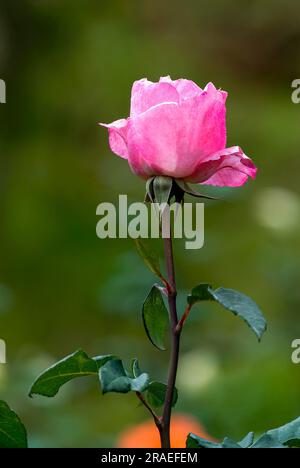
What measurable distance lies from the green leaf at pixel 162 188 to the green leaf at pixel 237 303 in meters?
0.05

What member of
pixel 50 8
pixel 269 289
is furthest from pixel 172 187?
pixel 50 8

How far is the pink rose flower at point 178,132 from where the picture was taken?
1.32ft

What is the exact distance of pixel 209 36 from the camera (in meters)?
2.86

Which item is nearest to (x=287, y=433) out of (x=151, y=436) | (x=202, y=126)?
(x=202, y=126)

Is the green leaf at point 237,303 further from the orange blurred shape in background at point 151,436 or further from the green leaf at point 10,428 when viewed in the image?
the orange blurred shape in background at point 151,436

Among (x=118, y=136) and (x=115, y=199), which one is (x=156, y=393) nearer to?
(x=118, y=136)

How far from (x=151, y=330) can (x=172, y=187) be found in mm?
71

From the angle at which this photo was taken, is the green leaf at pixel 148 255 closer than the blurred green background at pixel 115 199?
Yes

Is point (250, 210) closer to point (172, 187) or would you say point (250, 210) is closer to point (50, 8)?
point (50, 8)

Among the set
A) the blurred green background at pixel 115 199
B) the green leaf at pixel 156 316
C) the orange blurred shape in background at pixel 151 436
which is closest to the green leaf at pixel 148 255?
the green leaf at pixel 156 316

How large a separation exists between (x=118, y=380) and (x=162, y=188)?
106 mm

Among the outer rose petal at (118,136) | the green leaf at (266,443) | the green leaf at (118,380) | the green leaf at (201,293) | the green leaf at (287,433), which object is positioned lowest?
the green leaf at (287,433)

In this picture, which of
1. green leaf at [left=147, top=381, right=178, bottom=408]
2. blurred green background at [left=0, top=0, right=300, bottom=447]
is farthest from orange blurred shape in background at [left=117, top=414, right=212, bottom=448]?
green leaf at [left=147, top=381, right=178, bottom=408]

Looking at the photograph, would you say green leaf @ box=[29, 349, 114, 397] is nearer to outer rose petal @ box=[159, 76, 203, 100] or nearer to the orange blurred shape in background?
outer rose petal @ box=[159, 76, 203, 100]
